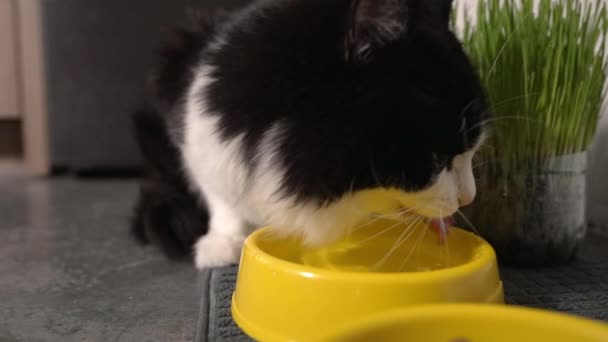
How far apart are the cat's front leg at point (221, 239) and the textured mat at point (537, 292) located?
34 millimetres

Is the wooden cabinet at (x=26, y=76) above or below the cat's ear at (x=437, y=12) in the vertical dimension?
below

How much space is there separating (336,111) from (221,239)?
1.69 feet

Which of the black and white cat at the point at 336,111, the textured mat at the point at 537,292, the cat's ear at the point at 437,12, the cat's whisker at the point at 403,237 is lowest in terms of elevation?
the textured mat at the point at 537,292

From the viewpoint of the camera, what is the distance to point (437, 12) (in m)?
0.93

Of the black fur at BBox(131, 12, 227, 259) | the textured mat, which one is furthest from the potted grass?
the black fur at BBox(131, 12, 227, 259)

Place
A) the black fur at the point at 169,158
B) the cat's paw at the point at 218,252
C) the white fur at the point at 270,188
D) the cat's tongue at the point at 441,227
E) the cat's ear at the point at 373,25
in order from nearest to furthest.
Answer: the cat's ear at the point at 373,25 → the white fur at the point at 270,188 → the cat's tongue at the point at 441,227 → the cat's paw at the point at 218,252 → the black fur at the point at 169,158

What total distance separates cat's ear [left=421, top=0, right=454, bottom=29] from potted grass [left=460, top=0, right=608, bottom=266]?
0.68 ft

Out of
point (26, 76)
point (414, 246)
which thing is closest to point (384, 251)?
point (414, 246)

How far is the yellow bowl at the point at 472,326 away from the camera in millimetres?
609

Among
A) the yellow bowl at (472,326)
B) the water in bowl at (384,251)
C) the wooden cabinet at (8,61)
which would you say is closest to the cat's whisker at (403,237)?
the water in bowl at (384,251)

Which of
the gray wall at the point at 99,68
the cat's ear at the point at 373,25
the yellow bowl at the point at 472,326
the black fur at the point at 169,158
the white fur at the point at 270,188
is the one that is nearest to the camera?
the yellow bowl at the point at 472,326

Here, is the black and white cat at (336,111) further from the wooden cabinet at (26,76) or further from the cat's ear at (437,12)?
the wooden cabinet at (26,76)

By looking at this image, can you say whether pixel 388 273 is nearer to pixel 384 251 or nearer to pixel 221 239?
pixel 384 251

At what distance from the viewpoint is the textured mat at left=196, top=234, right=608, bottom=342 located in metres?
0.88
